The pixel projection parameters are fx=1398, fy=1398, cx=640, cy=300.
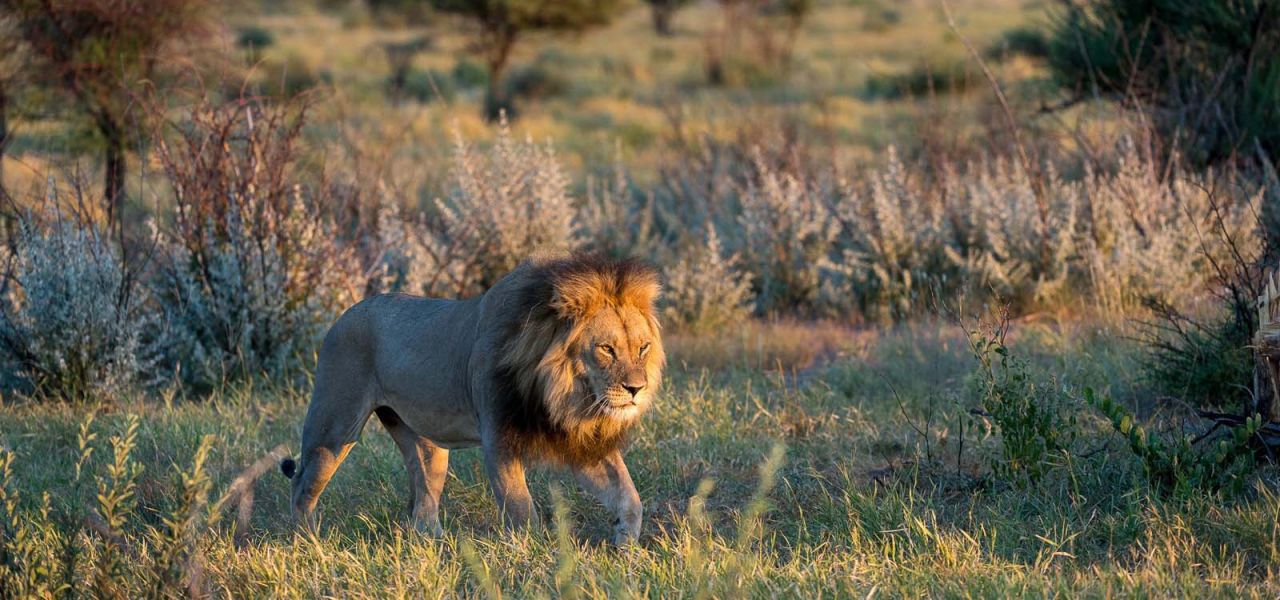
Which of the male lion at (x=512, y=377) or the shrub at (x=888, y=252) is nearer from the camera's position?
the male lion at (x=512, y=377)

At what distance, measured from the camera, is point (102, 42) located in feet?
37.1

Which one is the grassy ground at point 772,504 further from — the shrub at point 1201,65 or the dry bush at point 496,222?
the shrub at point 1201,65

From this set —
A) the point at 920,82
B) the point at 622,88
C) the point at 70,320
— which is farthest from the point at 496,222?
the point at 622,88

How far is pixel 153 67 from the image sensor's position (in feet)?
39.0

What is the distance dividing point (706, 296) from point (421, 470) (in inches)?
157

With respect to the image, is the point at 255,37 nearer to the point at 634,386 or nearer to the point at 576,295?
the point at 576,295

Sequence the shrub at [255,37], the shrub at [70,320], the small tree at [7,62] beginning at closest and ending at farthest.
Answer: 1. the shrub at [70,320]
2. the small tree at [7,62]
3. the shrub at [255,37]

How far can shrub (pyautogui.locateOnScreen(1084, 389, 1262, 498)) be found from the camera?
4.69 metres

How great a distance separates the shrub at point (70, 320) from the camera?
7090mm

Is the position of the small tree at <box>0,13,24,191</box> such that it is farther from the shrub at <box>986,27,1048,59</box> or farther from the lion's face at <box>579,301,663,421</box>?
the shrub at <box>986,27,1048,59</box>

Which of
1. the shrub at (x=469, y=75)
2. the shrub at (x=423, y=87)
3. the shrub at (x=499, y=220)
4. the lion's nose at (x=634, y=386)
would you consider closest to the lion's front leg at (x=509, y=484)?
the lion's nose at (x=634, y=386)

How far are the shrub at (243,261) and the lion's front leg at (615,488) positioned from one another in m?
3.33

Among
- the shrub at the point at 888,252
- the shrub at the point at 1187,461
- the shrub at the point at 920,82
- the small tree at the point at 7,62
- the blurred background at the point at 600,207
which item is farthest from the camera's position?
the shrub at the point at 920,82

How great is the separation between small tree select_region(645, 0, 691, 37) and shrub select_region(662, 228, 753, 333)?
32.4 metres
